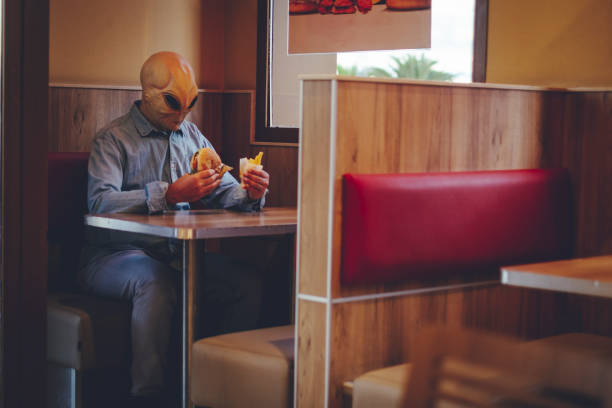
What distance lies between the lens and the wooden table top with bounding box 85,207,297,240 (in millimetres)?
2738

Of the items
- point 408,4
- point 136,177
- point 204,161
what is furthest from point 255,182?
point 408,4

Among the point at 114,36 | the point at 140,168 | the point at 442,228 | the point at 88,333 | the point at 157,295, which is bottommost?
the point at 88,333

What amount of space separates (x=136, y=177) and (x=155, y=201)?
1.13 ft

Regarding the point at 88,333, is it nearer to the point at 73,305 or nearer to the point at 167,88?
the point at 73,305

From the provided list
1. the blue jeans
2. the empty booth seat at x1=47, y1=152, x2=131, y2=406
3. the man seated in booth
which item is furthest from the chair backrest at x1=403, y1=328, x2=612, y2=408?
the empty booth seat at x1=47, y1=152, x2=131, y2=406

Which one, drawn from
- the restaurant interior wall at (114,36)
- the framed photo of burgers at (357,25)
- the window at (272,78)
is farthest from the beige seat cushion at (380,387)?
the restaurant interior wall at (114,36)

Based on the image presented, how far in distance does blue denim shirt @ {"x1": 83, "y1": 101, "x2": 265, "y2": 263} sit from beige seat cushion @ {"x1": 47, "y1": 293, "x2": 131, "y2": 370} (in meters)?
0.29

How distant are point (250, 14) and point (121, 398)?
2252mm

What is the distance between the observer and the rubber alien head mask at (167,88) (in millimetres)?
3430

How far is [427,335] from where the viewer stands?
1.47 metres

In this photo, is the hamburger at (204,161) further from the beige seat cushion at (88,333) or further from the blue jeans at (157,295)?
the beige seat cushion at (88,333)

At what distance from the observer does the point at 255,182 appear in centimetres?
334

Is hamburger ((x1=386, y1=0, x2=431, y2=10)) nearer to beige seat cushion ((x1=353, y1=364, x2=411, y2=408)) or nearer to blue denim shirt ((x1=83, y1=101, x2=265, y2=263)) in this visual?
blue denim shirt ((x1=83, y1=101, x2=265, y2=263))

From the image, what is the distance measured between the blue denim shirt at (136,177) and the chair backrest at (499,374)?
188 cm
